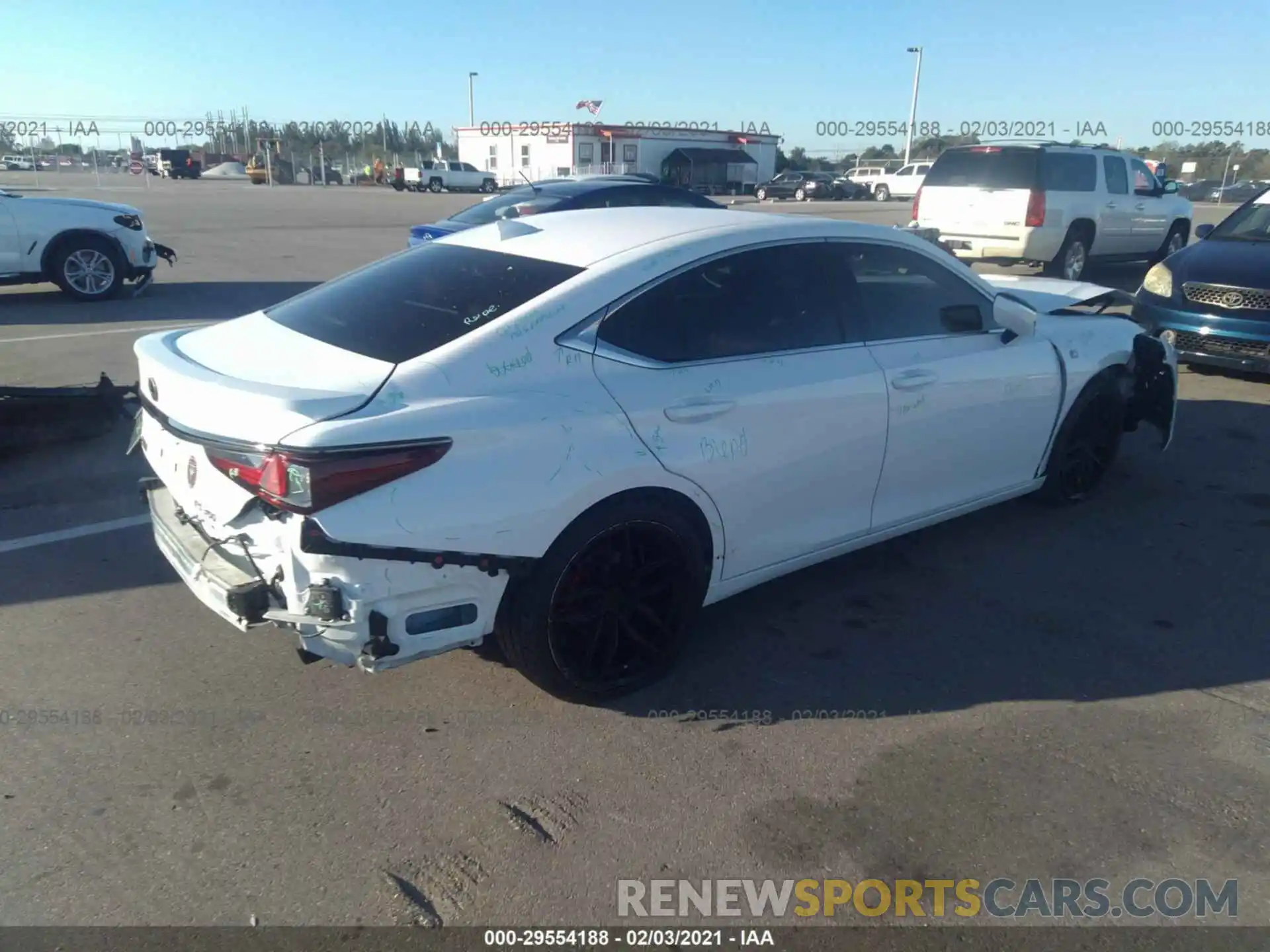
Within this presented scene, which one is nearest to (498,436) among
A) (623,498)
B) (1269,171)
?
(623,498)

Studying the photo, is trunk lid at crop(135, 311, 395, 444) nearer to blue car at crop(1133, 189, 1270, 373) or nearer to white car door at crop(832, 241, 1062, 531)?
white car door at crop(832, 241, 1062, 531)

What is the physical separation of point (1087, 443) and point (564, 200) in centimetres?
747

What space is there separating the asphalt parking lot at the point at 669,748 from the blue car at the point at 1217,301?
377 cm

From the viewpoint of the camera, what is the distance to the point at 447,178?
51.8 meters

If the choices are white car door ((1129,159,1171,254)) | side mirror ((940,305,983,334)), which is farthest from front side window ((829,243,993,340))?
white car door ((1129,159,1171,254))

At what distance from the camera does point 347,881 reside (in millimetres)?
2711

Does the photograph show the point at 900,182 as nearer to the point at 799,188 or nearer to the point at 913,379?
the point at 799,188

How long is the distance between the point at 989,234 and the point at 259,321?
38.1 ft

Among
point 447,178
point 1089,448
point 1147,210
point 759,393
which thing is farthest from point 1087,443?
point 447,178

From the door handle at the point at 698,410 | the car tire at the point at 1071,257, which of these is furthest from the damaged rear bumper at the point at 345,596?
the car tire at the point at 1071,257

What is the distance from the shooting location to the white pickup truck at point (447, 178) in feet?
170

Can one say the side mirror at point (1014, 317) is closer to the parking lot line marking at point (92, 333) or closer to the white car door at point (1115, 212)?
the parking lot line marking at point (92, 333)

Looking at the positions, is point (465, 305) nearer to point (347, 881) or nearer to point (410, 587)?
point (410, 587)

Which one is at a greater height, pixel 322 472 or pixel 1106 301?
pixel 1106 301
